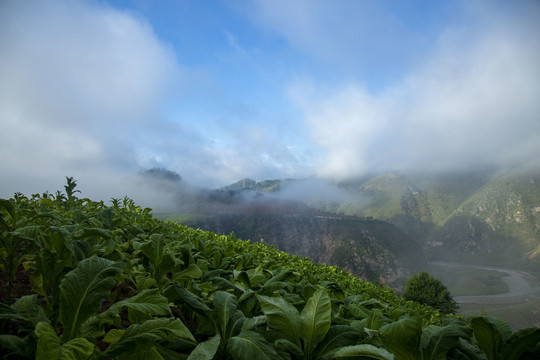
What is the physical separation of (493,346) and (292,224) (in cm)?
13467

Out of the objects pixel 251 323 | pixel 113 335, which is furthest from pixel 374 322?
pixel 113 335

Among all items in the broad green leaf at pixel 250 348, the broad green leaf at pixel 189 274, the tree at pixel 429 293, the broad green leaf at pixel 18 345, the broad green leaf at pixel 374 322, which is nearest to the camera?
the broad green leaf at pixel 18 345

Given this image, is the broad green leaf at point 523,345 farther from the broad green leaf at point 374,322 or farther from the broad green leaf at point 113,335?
the broad green leaf at point 113,335

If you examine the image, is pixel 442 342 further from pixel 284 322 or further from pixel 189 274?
pixel 189 274

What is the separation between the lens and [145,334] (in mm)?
1088

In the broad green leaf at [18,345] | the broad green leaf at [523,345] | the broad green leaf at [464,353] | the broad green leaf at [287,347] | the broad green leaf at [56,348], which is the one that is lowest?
the broad green leaf at [464,353]

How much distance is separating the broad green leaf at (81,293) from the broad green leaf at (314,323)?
971 millimetres

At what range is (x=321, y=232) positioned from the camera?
135 m

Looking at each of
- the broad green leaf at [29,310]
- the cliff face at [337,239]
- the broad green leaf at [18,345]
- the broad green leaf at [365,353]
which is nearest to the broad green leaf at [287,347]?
the broad green leaf at [365,353]

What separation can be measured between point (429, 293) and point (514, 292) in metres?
156

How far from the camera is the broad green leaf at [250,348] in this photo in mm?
1168

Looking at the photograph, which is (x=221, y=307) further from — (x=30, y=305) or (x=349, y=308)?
(x=349, y=308)

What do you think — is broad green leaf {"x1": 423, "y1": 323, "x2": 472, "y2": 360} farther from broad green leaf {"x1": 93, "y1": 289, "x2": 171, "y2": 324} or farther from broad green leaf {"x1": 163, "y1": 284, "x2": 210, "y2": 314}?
broad green leaf {"x1": 93, "y1": 289, "x2": 171, "y2": 324}

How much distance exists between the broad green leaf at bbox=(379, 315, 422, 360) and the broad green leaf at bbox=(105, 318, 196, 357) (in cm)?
89
